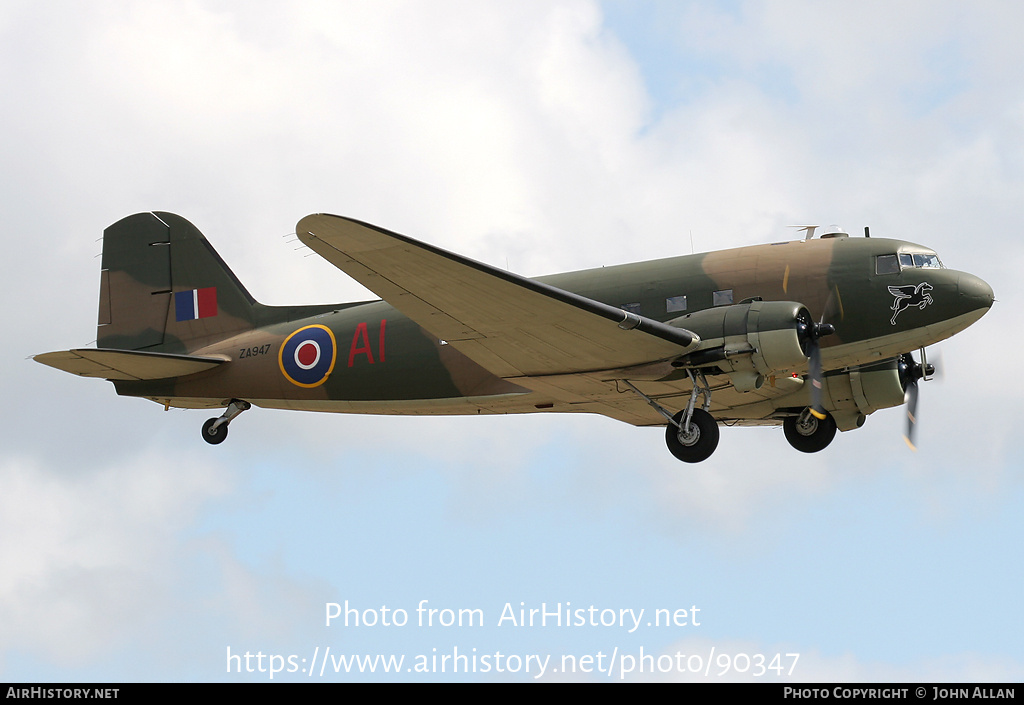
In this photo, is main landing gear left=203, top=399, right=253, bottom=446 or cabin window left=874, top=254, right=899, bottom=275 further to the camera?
main landing gear left=203, top=399, right=253, bottom=446

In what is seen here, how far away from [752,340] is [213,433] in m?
10.2

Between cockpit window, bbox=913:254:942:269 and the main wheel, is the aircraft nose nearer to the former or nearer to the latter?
cockpit window, bbox=913:254:942:269

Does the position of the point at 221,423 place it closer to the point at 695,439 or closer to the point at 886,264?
the point at 695,439

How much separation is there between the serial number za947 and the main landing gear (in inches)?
33.7

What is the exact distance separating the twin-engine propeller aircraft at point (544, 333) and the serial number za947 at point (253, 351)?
40 millimetres

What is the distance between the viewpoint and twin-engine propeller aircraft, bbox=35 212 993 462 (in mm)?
16391

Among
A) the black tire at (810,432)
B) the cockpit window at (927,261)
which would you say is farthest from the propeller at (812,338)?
the black tire at (810,432)

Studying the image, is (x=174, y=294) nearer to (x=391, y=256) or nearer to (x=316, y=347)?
(x=316, y=347)

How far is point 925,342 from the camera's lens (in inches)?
701

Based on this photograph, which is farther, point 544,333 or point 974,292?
point 974,292

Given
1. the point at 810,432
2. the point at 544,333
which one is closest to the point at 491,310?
the point at 544,333

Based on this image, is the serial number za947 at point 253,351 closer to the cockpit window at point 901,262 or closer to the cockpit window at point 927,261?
the cockpit window at point 901,262

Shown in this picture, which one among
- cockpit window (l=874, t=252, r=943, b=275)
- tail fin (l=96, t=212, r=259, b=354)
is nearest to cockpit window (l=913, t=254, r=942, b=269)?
cockpit window (l=874, t=252, r=943, b=275)

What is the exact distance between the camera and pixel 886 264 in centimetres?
1795
